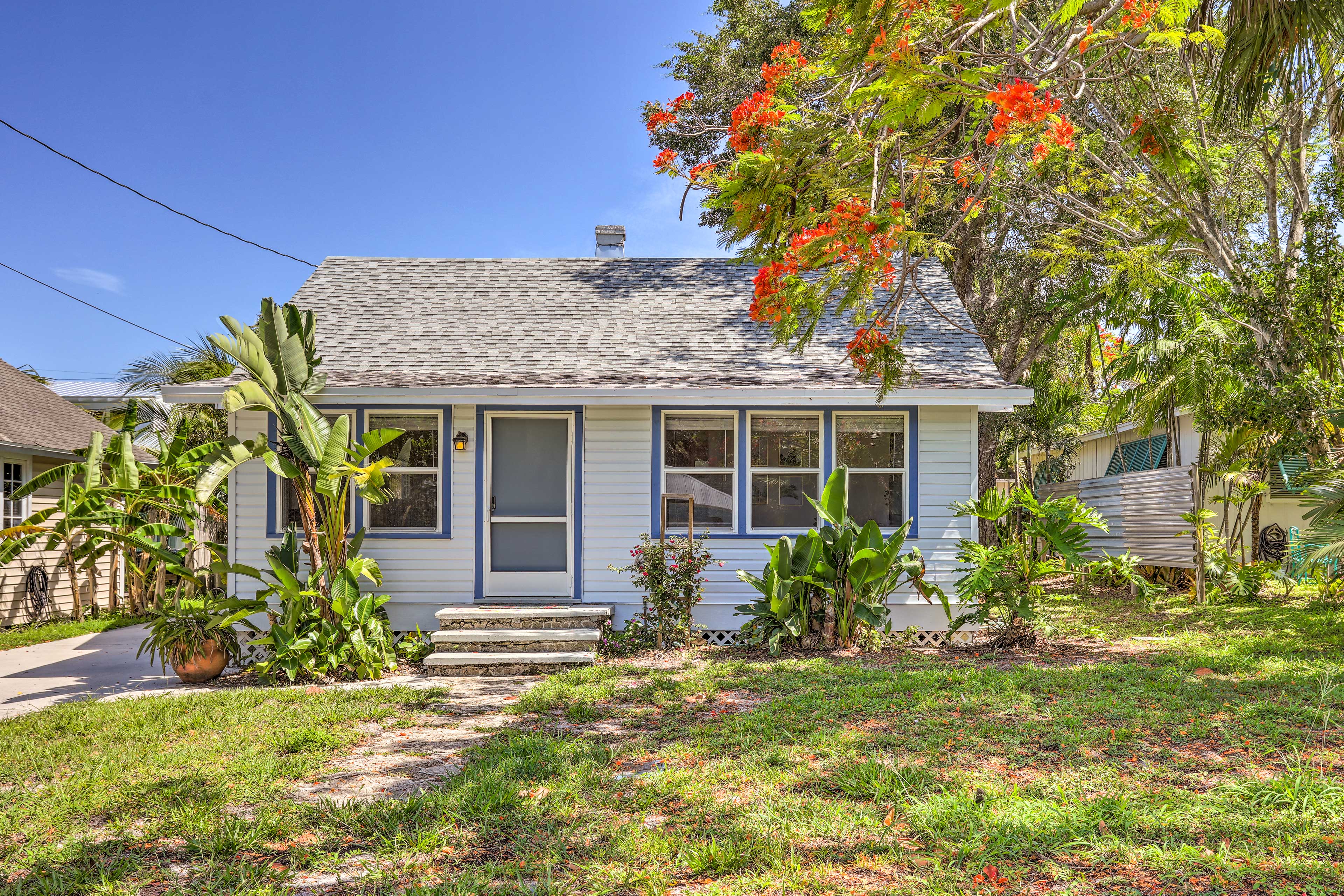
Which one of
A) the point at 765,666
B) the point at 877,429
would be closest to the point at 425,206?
the point at 877,429

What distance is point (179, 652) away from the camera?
6.98m

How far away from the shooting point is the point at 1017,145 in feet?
18.0

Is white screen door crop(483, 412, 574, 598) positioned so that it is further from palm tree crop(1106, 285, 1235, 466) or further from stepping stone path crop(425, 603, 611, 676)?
palm tree crop(1106, 285, 1235, 466)

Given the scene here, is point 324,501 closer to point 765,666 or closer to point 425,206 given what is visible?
point 765,666

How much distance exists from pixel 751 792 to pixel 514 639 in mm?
4239

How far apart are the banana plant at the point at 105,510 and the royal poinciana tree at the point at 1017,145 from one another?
574 centimetres

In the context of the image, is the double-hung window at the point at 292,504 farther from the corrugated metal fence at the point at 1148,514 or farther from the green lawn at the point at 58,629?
the corrugated metal fence at the point at 1148,514

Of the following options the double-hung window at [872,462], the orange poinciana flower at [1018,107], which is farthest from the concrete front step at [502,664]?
the orange poinciana flower at [1018,107]

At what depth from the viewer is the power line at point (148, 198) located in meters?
10.5

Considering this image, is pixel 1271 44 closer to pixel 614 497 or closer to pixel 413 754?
pixel 614 497

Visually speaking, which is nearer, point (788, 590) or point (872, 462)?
point (788, 590)

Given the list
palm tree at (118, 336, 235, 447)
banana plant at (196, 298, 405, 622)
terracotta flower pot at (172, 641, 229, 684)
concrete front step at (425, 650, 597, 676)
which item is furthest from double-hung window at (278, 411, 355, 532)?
palm tree at (118, 336, 235, 447)

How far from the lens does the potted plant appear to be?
6.91m

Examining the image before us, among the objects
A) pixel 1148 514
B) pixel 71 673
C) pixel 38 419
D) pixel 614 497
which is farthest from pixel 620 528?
pixel 38 419
